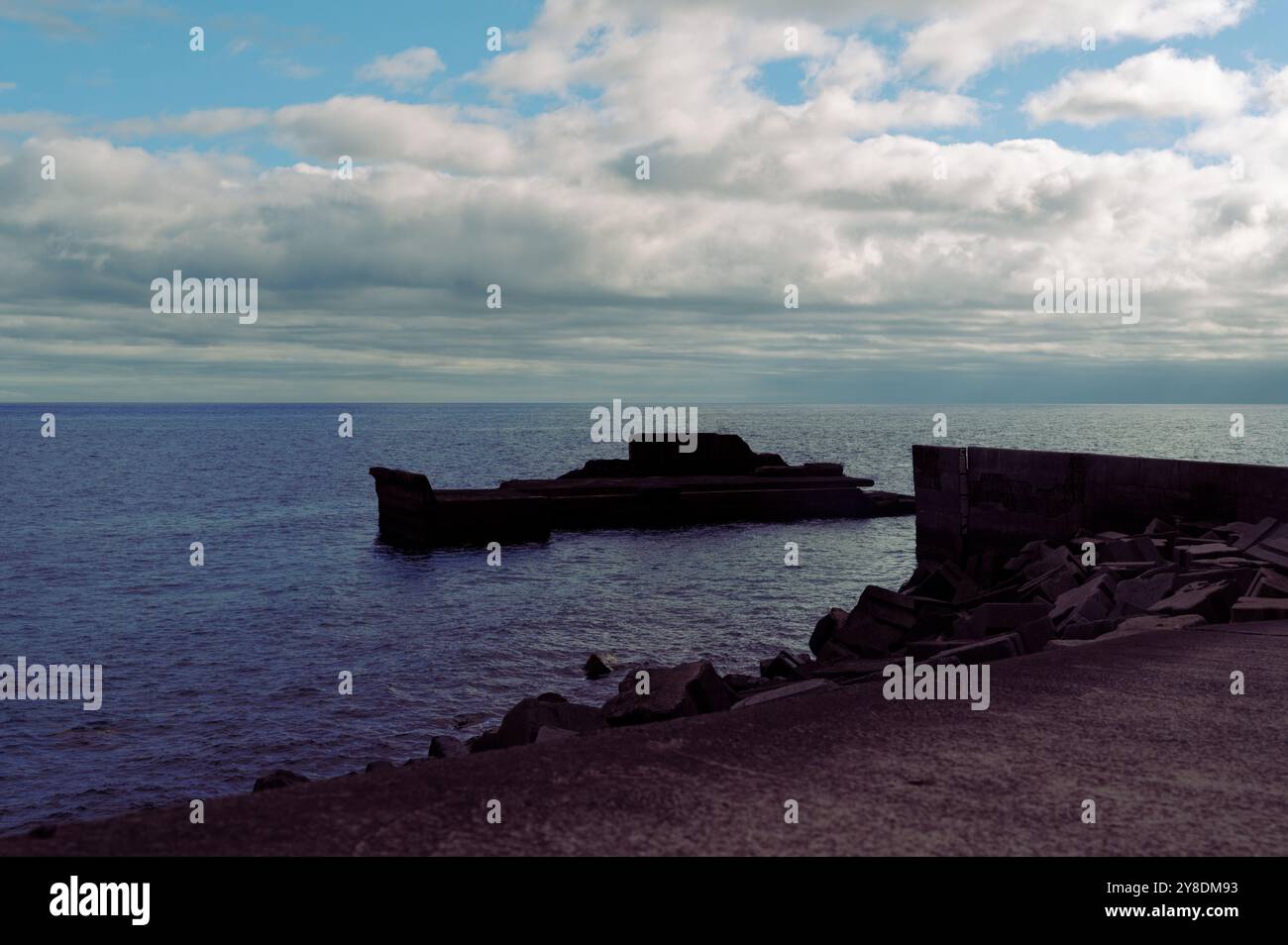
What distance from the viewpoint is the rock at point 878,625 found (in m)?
13.2

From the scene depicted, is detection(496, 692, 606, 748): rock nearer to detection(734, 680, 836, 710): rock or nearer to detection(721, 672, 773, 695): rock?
detection(734, 680, 836, 710): rock

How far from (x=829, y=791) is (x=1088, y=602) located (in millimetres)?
7086

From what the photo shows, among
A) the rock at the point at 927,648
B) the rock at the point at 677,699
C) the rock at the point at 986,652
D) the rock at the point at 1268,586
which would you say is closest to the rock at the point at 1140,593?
the rock at the point at 1268,586

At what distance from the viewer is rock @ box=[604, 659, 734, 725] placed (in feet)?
23.8

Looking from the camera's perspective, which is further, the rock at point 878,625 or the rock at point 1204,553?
the rock at point 878,625

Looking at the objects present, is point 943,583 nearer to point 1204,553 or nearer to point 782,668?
point 1204,553

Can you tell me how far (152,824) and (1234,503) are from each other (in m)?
14.3

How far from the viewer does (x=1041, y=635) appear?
802cm

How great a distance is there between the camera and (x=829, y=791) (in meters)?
3.80

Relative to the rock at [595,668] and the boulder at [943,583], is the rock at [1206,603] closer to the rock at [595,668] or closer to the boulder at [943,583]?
the rock at [595,668]

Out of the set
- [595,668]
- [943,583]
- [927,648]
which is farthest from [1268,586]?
[943,583]

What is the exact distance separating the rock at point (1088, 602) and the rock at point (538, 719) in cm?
458
